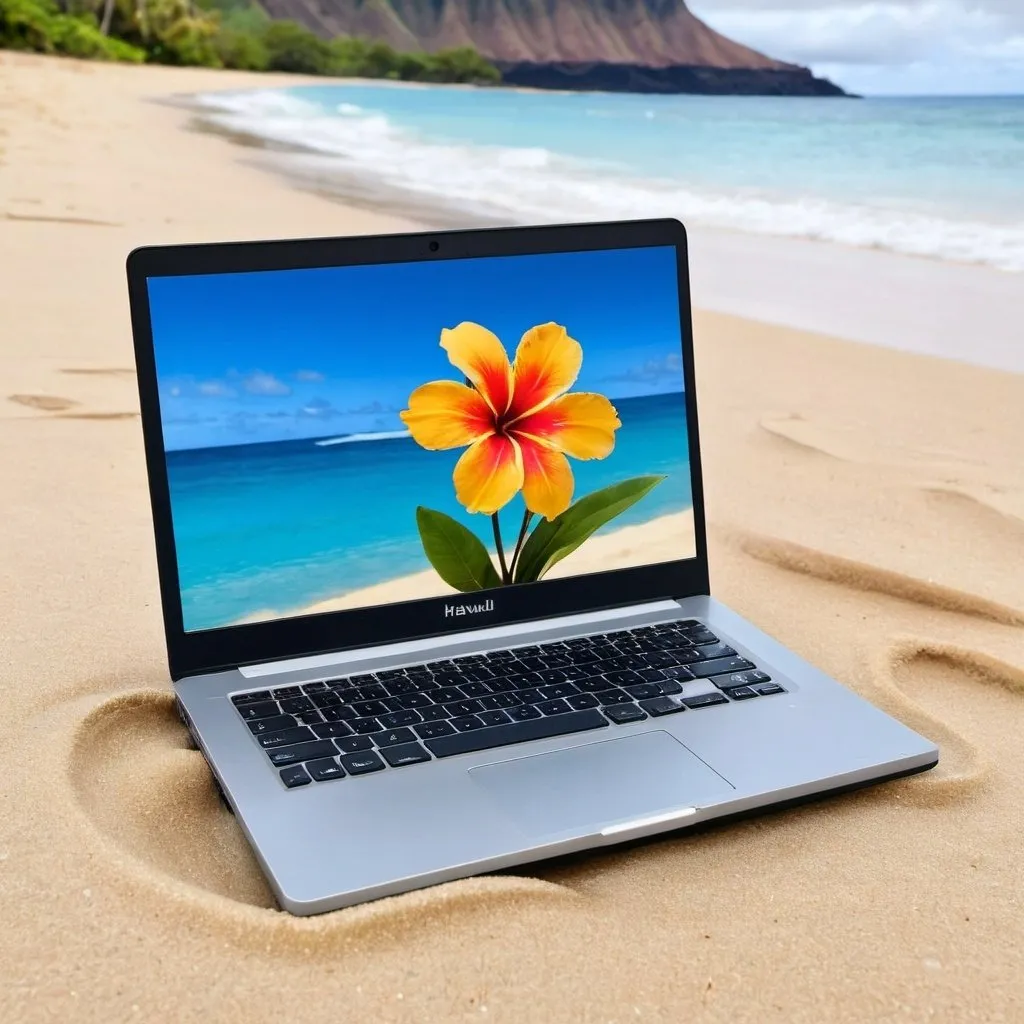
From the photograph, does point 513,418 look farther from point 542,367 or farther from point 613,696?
point 613,696

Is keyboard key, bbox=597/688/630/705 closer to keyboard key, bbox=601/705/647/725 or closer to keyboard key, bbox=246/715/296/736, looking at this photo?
keyboard key, bbox=601/705/647/725

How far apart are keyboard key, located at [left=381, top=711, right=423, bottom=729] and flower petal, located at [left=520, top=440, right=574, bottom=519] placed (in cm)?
23

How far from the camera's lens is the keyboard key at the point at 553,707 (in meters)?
0.91

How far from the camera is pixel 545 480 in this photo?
3.43 feet

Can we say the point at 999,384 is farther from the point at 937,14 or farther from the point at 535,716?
the point at 937,14

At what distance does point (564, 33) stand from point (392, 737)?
12.2 meters

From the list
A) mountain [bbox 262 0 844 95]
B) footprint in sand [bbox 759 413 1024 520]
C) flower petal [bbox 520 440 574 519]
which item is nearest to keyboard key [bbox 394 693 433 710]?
flower petal [bbox 520 440 574 519]

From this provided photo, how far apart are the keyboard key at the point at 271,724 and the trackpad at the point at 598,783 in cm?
14

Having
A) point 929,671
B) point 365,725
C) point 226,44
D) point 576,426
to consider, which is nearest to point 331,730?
point 365,725

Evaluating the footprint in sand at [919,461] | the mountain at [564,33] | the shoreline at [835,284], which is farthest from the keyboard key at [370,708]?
the mountain at [564,33]

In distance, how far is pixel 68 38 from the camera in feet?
32.5

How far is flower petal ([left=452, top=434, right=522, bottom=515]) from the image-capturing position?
1021 millimetres

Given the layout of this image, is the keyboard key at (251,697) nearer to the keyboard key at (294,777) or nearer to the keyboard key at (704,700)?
the keyboard key at (294,777)

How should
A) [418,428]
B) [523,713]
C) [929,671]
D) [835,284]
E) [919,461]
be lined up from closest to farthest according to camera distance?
1. [523,713]
2. [418,428]
3. [929,671]
4. [919,461]
5. [835,284]
